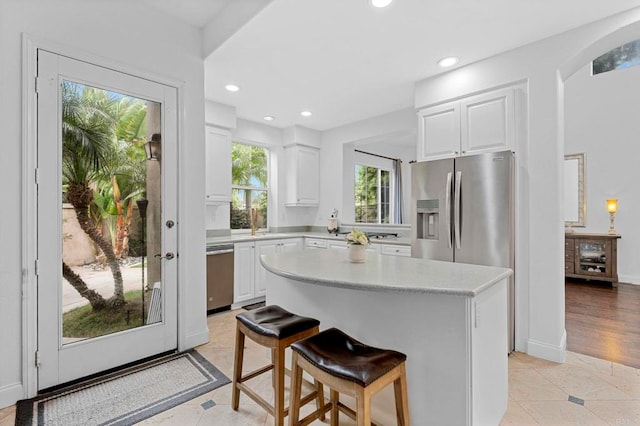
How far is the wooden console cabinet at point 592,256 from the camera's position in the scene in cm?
516

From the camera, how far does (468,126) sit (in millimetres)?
3102

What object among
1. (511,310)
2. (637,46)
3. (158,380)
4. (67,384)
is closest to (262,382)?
(158,380)

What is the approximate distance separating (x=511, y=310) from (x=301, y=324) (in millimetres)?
2065

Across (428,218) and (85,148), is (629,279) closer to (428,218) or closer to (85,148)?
(428,218)

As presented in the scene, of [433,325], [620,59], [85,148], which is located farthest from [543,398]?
[620,59]

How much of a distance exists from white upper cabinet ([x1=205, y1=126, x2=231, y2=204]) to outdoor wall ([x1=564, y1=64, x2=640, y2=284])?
615cm

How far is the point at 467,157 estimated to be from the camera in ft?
9.43

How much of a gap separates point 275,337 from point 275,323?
0.13 metres

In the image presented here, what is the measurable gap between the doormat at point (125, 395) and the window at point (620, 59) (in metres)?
7.46

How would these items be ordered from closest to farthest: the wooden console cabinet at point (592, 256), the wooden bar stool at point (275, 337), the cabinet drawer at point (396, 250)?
1. the wooden bar stool at point (275, 337)
2. the cabinet drawer at point (396, 250)
3. the wooden console cabinet at point (592, 256)

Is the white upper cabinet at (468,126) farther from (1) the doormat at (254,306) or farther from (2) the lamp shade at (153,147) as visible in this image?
(1) the doormat at (254,306)

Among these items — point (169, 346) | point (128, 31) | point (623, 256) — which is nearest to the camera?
point (128, 31)

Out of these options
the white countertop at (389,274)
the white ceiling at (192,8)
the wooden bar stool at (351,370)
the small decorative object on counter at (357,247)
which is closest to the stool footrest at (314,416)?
the wooden bar stool at (351,370)

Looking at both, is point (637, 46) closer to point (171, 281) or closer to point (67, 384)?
point (171, 281)
